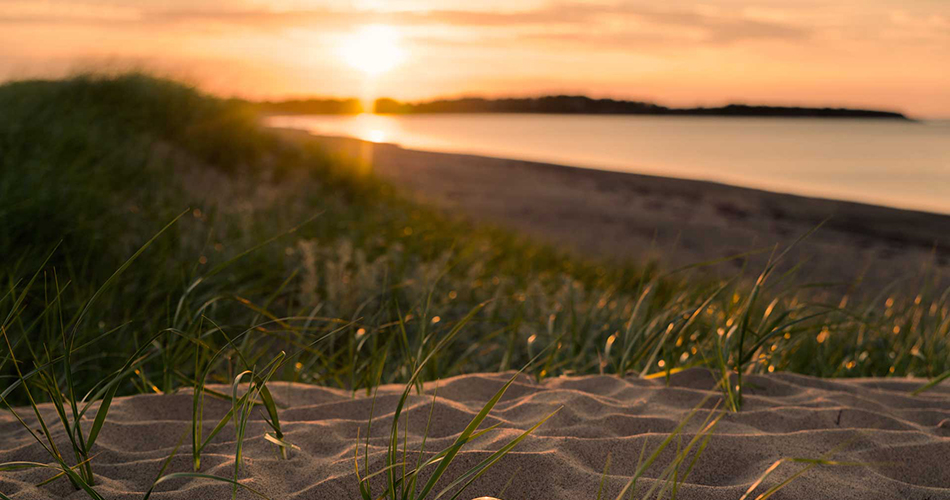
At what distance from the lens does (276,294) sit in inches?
99.4

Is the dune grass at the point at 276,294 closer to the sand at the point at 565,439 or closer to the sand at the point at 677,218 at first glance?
the sand at the point at 565,439

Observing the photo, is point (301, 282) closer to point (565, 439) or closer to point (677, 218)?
point (565, 439)

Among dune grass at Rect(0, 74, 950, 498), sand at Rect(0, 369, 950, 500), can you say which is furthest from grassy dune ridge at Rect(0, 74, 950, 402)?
sand at Rect(0, 369, 950, 500)

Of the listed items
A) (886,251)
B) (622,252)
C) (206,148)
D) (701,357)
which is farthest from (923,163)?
(701,357)

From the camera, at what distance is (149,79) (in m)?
9.37

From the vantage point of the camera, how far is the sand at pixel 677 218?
8719mm

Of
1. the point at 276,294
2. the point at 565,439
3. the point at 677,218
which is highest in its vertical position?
the point at 276,294

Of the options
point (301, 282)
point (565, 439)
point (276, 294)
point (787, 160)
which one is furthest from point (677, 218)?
point (787, 160)

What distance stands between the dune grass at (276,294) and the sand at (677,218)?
1.22 meters

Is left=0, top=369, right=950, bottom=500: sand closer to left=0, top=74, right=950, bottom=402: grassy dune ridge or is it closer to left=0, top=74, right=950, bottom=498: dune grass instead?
left=0, top=74, right=950, bottom=498: dune grass

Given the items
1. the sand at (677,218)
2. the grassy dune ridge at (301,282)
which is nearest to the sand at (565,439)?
the grassy dune ridge at (301,282)

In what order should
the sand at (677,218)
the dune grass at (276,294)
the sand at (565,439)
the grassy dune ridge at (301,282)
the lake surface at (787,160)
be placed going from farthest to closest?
the lake surface at (787,160) < the sand at (677,218) < the grassy dune ridge at (301,282) < the dune grass at (276,294) < the sand at (565,439)

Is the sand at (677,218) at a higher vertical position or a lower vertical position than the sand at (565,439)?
lower

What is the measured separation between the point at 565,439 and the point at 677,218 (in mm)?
10410
